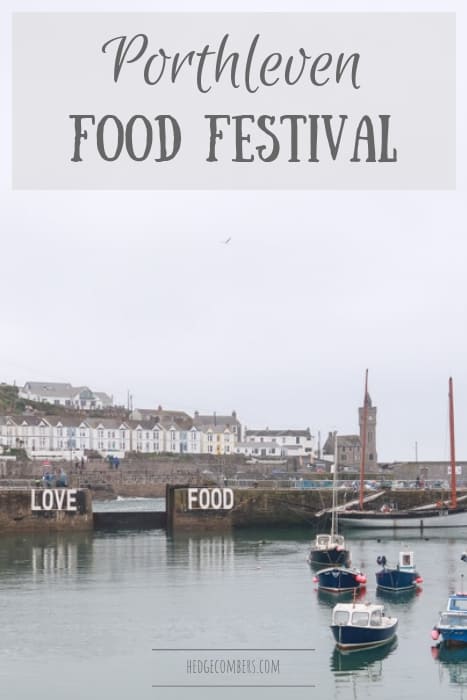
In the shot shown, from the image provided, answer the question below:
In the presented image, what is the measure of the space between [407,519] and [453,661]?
48.4 metres

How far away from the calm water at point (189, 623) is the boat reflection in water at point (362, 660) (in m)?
0.07

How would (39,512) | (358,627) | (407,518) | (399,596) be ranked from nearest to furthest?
1. (358,627)
2. (399,596)
3. (39,512)
4. (407,518)

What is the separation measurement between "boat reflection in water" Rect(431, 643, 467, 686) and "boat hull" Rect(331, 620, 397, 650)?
6.40 feet

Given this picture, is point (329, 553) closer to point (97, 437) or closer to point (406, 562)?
point (406, 562)

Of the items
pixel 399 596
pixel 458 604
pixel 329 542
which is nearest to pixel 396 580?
pixel 399 596

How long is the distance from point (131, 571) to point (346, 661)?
81.3ft

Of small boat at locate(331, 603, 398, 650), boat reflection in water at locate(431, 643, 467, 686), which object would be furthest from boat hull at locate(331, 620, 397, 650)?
boat reflection in water at locate(431, 643, 467, 686)

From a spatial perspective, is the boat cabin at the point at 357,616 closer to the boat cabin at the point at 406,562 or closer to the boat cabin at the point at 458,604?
the boat cabin at the point at 458,604

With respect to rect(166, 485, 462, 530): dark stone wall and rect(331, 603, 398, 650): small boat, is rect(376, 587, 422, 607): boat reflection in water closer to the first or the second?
rect(331, 603, 398, 650): small boat

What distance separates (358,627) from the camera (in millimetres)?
39656

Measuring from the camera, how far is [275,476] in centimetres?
13900

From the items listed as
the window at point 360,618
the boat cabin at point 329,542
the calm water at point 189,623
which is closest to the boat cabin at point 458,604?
the calm water at point 189,623

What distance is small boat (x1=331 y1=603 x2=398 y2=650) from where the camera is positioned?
130 ft

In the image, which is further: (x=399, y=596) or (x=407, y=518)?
(x=407, y=518)
